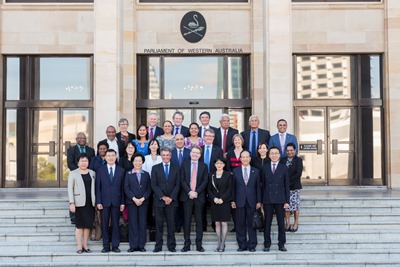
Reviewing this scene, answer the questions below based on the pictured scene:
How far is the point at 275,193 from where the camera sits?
33.4 ft

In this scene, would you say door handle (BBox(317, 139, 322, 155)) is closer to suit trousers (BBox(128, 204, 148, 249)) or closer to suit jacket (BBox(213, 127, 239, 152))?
suit jacket (BBox(213, 127, 239, 152))

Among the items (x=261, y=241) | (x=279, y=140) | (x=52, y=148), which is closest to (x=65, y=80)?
(x=52, y=148)

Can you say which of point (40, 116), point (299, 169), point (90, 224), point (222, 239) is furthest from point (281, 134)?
point (40, 116)

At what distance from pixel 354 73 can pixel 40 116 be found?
33.6ft

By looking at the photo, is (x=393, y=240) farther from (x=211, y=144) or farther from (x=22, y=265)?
(x=22, y=265)

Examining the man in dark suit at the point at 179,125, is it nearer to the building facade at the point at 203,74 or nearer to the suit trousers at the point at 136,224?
the suit trousers at the point at 136,224

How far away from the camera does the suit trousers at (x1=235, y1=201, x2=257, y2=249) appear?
10.2 metres

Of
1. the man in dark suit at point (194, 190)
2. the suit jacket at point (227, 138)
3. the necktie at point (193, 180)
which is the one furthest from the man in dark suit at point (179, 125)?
the necktie at point (193, 180)

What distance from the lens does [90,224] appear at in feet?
33.4

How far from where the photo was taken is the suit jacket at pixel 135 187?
403 inches

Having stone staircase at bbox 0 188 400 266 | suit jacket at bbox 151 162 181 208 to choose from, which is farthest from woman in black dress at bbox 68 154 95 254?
suit jacket at bbox 151 162 181 208

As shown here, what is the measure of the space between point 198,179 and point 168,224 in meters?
1.05

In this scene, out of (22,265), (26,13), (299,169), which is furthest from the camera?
(26,13)

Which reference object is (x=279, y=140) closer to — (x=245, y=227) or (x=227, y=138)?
(x=227, y=138)
